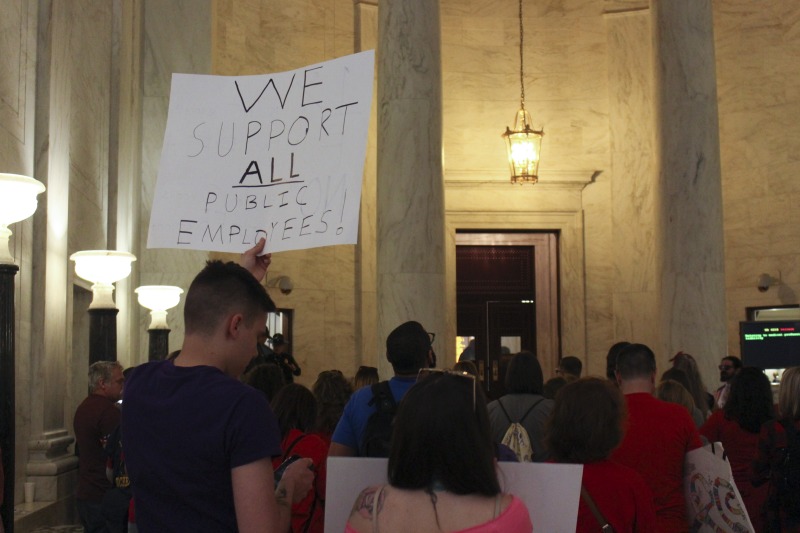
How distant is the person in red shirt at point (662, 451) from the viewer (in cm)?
478

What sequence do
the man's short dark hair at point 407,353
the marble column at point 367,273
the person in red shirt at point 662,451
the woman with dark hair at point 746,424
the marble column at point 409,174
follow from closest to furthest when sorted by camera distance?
the person in red shirt at point 662,451, the man's short dark hair at point 407,353, the woman with dark hair at point 746,424, the marble column at point 409,174, the marble column at point 367,273

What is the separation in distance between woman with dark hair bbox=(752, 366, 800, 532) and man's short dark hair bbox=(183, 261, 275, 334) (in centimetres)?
361

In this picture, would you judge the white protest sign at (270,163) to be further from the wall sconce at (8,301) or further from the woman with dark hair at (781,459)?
the woman with dark hair at (781,459)

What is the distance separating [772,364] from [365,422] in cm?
1237

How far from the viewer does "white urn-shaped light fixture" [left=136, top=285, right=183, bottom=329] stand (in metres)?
12.6

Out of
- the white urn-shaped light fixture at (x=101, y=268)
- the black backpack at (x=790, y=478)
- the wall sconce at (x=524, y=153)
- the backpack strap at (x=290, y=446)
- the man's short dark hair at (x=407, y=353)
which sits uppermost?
the wall sconce at (x=524, y=153)

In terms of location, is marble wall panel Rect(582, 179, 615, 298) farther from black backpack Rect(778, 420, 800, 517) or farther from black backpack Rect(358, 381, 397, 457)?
black backpack Rect(358, 381, 397, 457)

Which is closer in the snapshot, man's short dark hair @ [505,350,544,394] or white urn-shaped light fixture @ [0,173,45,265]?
man's short dark hair @ [505,350,544,394]

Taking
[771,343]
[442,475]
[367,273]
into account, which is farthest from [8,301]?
[771,343]

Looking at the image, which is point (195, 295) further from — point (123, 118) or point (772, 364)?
point (772, 364)

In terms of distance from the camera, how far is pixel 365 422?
4.99m

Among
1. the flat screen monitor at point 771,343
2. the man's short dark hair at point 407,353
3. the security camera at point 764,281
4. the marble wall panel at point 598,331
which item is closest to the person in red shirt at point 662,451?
the man's short dark hair at point 407,353

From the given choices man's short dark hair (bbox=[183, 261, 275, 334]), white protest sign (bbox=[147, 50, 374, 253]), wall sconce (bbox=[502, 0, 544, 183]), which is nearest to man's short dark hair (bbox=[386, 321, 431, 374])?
white protest sign (bbox=[147, 50, 374, 253])

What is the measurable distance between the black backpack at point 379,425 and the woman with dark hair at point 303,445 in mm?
203
